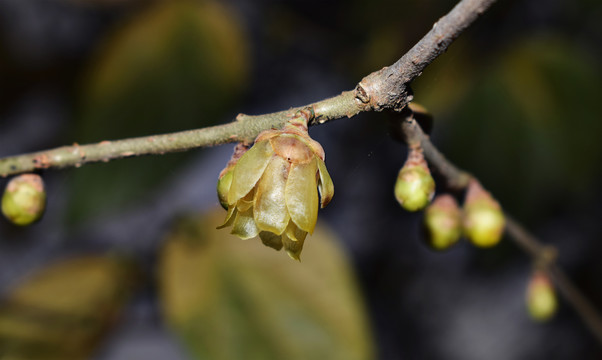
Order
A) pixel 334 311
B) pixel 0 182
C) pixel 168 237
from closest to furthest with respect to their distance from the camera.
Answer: pixel 334 311, pixel 168 237, pixel 0 182

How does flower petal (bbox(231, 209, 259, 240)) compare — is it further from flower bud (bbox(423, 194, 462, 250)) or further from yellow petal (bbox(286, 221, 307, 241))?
flower bud (bbox(423, 194, 462, 250))

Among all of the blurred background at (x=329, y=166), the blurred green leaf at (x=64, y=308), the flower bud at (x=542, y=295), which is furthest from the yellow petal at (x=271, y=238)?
the blurred green leaf at (x=64, y=308)

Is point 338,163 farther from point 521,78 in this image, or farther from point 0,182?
point 0,182

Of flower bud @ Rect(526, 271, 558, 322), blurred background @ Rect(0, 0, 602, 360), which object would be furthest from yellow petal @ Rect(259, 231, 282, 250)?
flower bud @ Rect(526, 271, 558, 322)

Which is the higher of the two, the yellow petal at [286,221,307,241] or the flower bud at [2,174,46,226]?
the flower bud at [2,174,46,226]

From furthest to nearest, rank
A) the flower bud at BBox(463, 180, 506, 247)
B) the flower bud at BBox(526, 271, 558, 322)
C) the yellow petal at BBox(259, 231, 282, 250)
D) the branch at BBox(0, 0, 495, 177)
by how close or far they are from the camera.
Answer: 1. the flower bud at BBox(526, 271, 558, 322)
2. the flower bud at BBox(463, 180, 506, 247)
3. the yellow petal at BBox(259, 231, 282, 250)
4. the branch at BBox(0, 0, 495, 177)

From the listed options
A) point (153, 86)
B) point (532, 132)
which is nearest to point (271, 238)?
point (153, 86)

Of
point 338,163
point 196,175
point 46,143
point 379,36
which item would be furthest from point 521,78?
point 46,143
